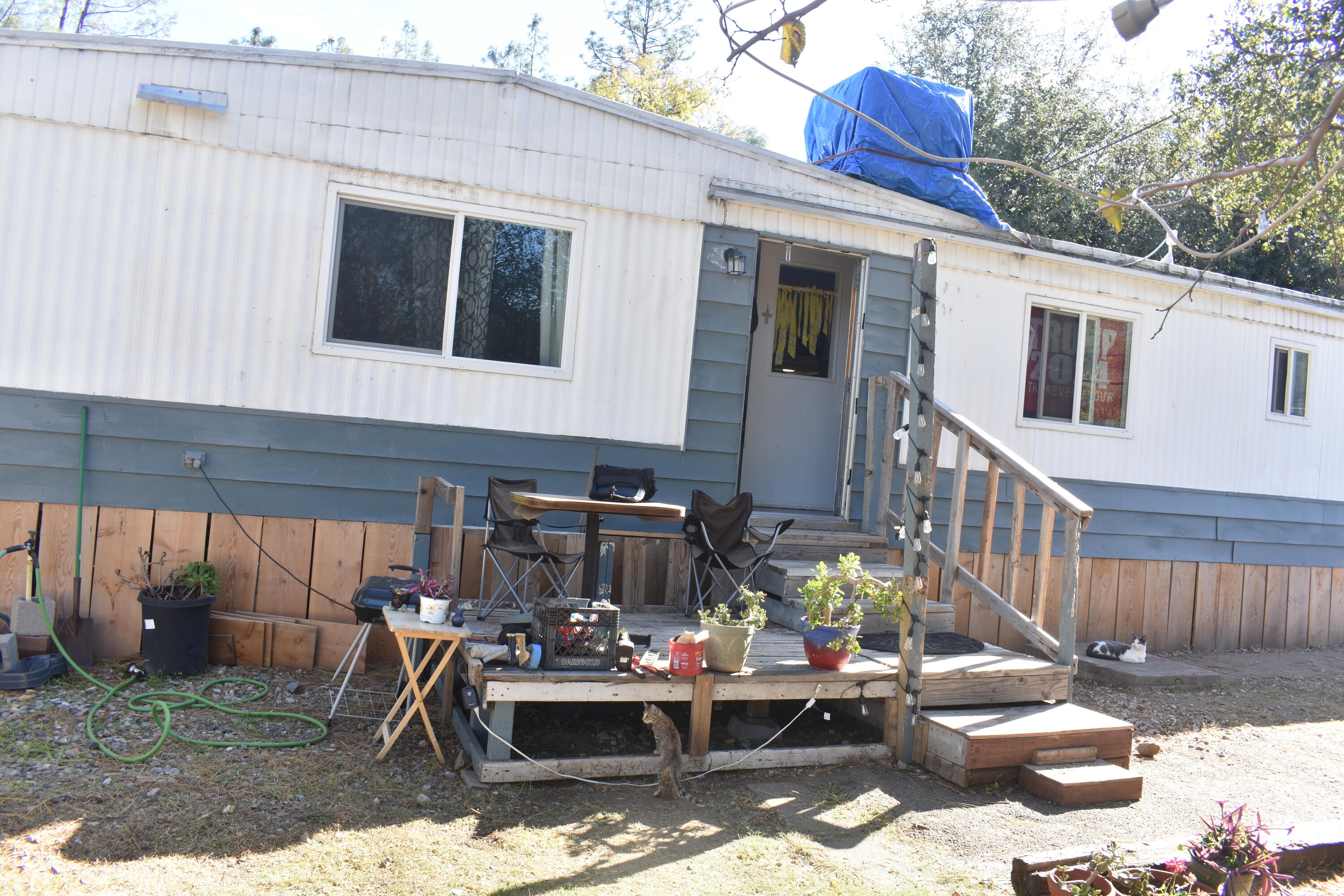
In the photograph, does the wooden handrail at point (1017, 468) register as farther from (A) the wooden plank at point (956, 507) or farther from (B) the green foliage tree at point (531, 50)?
(B) the green foliage tree at point (531, 50)

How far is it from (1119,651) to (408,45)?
27059 millimetres

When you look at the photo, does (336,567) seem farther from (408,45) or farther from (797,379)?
(408,45)

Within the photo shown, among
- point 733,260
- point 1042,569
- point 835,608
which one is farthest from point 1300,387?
point 835,608

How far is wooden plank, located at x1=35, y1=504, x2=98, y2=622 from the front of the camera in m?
4.88

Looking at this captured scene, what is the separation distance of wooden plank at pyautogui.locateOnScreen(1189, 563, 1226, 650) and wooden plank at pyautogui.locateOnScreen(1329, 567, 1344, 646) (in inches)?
61.6

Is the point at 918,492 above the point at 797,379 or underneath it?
underneath

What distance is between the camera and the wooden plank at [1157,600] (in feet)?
24.1

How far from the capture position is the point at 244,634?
500cm

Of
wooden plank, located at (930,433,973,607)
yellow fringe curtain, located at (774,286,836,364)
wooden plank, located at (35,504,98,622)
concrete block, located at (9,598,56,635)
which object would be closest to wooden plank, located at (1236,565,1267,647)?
wooden plank, located at (930,433,973,607)

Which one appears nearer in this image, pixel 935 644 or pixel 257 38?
pixel 935 644

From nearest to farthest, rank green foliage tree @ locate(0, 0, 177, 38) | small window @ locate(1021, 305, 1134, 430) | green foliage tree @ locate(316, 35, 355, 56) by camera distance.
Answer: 1. small window @ locate(1021, 305, 1134, 430)
2. green foliage tree @ locate(0, 0, 177, 38)
3. green foliage tree @ locate(316, 35, 355, 56)

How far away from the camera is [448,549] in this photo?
5285mm

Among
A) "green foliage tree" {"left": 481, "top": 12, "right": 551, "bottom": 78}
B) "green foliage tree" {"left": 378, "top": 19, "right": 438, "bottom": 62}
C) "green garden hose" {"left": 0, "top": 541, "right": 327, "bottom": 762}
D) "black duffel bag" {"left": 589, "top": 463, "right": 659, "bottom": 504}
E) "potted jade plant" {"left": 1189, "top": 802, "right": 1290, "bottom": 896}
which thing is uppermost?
"green foliage tree" {"left": 378, "top": 19, "right": 438, "bottom": 62}

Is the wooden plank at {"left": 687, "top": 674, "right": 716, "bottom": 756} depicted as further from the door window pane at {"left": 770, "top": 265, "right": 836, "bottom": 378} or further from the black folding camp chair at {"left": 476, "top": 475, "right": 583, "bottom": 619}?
the door window pane at {"left": 770, "top": 265, "right": 836, "bottom": 378}
